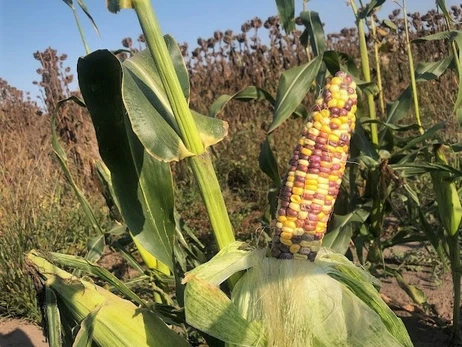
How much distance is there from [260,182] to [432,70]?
295cm

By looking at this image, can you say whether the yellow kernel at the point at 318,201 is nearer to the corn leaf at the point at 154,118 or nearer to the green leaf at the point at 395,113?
the corn leaf at the point at 154,118

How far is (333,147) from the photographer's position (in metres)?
1.37

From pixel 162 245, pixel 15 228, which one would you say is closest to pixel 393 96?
pixel 15 228

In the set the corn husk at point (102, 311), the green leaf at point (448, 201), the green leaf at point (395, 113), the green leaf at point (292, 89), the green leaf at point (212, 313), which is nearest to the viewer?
the green leaf at point (212, 313)

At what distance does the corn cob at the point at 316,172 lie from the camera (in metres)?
1.35

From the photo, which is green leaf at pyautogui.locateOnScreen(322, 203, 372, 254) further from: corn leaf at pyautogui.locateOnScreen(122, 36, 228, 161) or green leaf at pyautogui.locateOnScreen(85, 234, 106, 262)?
corn leaf at pyautogui.locateOnScreen(122, 36, 228, 161)

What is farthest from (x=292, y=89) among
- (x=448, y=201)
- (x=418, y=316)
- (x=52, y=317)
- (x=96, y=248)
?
(x=418, y=316)

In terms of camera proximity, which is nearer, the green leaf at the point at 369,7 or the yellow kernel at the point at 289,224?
the yellow kernel at the point at 289,224

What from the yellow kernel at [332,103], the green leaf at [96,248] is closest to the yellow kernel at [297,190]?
the yellow kernel at [332,103]

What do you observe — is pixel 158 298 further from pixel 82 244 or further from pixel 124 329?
pixel 82 244

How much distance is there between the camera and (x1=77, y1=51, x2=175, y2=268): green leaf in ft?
4.74

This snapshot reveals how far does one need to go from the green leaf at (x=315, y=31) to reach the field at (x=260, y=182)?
0.10m

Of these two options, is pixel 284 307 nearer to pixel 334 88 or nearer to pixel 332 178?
pixel 332 178

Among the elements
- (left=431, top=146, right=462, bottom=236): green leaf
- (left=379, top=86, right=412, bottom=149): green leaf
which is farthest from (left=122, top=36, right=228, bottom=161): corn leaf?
(left=379, top=86, right=412, bottom=149): green leaf
